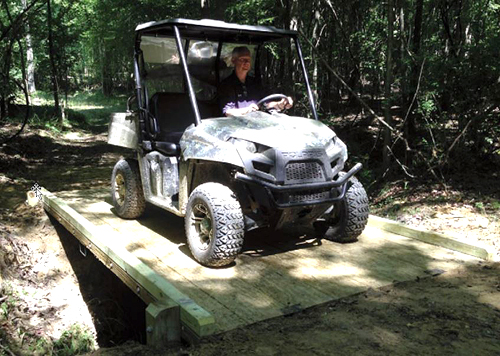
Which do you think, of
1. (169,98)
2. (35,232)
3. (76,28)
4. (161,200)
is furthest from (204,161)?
(76,28)

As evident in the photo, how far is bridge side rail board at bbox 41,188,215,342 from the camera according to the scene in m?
2.71

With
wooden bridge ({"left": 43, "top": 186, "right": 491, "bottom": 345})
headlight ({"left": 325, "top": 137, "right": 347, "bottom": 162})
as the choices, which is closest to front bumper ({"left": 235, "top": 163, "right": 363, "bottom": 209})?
headlight ({"left": 325, "top": 137, "right": 347, "bottom": 162})

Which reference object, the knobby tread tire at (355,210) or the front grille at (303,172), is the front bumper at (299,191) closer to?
the front grille at (303,172)

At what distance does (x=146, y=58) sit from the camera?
472cm

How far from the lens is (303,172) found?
3.56m

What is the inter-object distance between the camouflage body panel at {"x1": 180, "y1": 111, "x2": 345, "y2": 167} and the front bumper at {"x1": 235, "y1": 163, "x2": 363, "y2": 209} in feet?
0.74

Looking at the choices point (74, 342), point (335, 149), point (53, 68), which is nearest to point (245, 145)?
point (335, 149)

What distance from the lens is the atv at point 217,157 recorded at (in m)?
3.53

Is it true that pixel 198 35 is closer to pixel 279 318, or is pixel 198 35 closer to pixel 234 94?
pixel 234 94

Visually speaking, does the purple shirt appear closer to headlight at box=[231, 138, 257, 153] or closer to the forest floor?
headlight at box=[231, 138, 257, 153]

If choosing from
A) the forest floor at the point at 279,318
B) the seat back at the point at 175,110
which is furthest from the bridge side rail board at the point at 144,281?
the seat back at the point at 175,110

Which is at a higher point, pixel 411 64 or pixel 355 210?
pixel 411 64

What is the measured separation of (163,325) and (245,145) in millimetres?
1512

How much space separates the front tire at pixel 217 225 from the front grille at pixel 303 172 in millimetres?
480
